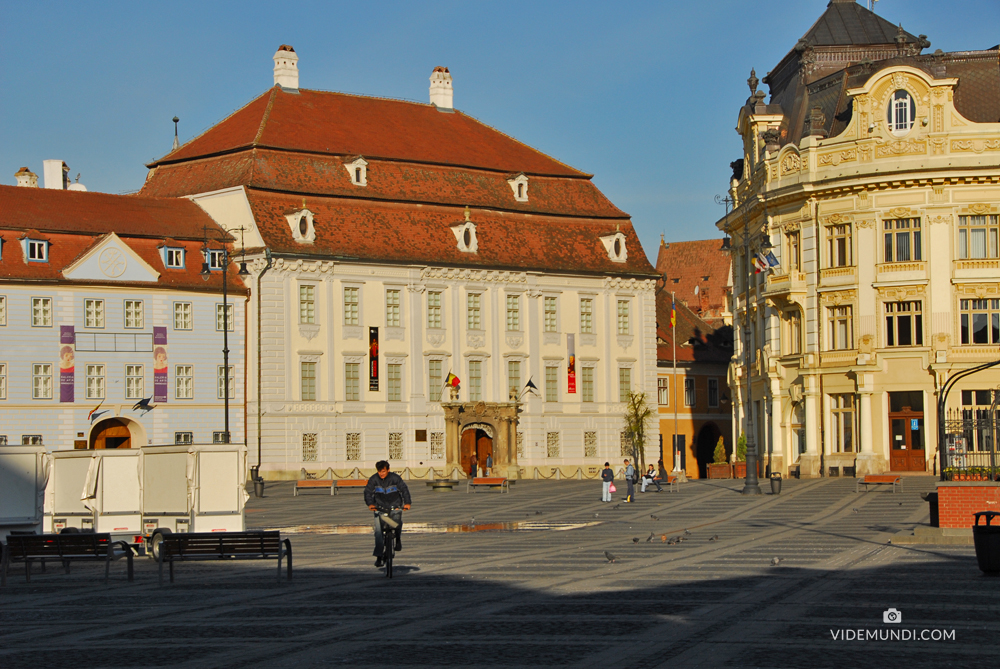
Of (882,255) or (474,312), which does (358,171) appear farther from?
(882,255)

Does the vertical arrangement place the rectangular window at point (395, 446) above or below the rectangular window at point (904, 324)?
below

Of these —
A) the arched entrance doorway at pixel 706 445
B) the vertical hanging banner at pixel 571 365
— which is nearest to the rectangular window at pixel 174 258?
the vertical hanging banner at pixel 571 365

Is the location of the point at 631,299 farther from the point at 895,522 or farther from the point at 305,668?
the point at 305,668

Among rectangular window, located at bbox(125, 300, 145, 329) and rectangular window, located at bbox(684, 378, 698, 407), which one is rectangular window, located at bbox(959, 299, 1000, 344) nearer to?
rectangular window, located at bbox(684, 378, 698, 407)

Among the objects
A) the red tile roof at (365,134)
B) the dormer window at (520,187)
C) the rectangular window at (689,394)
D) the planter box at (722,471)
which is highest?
the red tile roof at (365,134)

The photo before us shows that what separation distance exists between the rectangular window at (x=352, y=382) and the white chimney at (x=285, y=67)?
16744 mm

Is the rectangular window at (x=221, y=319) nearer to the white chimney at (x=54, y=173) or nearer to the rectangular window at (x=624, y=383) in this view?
the white chimney at (x=54, y=173)

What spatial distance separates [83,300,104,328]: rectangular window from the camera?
65375 mm

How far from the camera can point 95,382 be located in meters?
65.4

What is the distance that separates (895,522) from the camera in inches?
1375

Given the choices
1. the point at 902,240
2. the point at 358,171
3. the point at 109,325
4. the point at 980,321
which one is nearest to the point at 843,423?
the point at 980,321

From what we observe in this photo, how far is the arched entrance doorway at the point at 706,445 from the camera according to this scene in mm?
90750

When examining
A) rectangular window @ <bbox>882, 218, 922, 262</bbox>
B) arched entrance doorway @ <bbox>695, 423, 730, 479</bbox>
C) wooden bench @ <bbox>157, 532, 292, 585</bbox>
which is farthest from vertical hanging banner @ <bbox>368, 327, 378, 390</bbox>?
wooden bench @ <bbox>157, 532, 292, 585</bbox>

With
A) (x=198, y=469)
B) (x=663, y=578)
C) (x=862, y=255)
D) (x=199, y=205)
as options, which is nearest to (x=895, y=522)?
(x=663, y=578)
